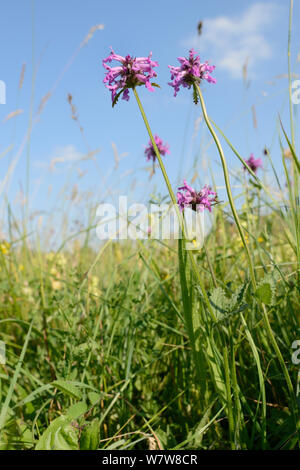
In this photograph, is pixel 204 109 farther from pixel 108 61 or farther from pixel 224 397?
pixel 224 397

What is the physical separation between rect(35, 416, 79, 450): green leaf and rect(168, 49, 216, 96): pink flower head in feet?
2.31

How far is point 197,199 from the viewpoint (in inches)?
35.7

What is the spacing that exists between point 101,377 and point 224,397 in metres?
0.34

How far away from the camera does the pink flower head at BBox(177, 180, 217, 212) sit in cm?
89

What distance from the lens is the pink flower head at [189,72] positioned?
815mm

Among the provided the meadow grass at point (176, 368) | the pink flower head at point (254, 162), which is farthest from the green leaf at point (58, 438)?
the pink flower head at point (254, 162)

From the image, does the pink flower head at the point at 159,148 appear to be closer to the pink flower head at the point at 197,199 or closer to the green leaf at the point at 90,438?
the pink flower head at the point at 197,199

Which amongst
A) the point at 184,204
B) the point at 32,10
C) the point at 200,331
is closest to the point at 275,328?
the point at 200,331

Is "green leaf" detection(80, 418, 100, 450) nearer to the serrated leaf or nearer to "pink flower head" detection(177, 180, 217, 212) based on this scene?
the serrated leaf

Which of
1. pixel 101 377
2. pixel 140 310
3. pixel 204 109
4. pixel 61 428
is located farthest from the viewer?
pixel 140 310

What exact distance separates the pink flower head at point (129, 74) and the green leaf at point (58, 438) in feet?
2.14

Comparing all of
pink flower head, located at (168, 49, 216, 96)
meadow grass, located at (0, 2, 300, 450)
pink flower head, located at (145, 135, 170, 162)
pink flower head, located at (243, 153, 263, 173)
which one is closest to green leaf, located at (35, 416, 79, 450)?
meadow grass, located at (0, 2, 300, 450)

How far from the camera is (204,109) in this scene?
0.71m

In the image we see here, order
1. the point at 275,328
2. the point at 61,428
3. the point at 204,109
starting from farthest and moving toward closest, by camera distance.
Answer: the point at 275,328
the point at 61,428
the point at 204,109
